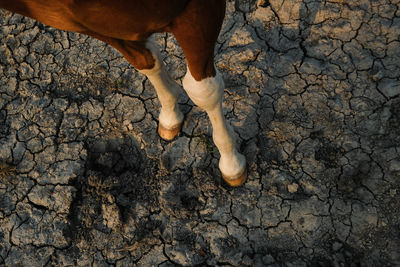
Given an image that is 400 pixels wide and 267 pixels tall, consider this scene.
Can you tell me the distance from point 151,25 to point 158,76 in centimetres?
94

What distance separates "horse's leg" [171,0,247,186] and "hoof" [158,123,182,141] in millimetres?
426

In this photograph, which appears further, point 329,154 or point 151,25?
point 329,154

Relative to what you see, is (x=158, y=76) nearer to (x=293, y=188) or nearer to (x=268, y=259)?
(x=293, y=188)

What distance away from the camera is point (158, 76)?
2020 millimetres

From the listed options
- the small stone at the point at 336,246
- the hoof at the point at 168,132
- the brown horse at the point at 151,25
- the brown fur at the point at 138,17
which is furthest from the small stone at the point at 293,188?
the brown fur at the point at 138,17

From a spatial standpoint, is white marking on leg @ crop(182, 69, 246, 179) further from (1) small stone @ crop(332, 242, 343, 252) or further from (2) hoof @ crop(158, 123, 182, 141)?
(1) small stone @ crop(332, 242, 343, 252)

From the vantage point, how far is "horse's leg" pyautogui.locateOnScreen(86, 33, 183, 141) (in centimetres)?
165

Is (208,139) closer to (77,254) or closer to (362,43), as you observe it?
(77,254)

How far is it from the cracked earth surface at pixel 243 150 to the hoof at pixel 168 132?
0.05 metres

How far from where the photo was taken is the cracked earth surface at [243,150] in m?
2.13

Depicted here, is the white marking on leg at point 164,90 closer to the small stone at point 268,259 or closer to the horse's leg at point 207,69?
the horse's leg at point 207,69

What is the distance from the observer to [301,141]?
92.0 inches

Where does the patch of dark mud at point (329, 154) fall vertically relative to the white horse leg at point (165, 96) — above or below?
below

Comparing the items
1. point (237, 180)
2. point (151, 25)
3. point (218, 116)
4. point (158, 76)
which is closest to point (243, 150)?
point (237, 180)
